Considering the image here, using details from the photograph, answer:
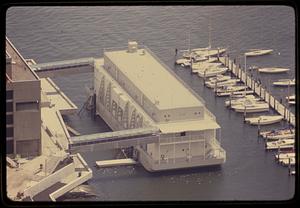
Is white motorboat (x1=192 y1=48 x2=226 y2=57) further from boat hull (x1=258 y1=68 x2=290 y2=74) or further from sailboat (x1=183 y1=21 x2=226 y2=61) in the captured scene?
boat hull (x1=258 y1=68 x2=290 y2=74)

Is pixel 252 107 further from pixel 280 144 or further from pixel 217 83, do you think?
pixel 280 144

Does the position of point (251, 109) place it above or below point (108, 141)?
above

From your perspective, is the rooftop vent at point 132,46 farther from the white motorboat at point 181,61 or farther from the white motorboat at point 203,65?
the white motorboat at point 203,65

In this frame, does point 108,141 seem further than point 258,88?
No

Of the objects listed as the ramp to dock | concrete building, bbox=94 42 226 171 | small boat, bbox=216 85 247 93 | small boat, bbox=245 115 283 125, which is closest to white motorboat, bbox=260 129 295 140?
small boat, bbox=245 115 283 125

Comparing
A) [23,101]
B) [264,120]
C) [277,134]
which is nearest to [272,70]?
[264,120]

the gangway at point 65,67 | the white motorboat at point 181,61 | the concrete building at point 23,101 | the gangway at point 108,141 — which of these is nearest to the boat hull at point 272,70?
the white motorboat at point 181,61
